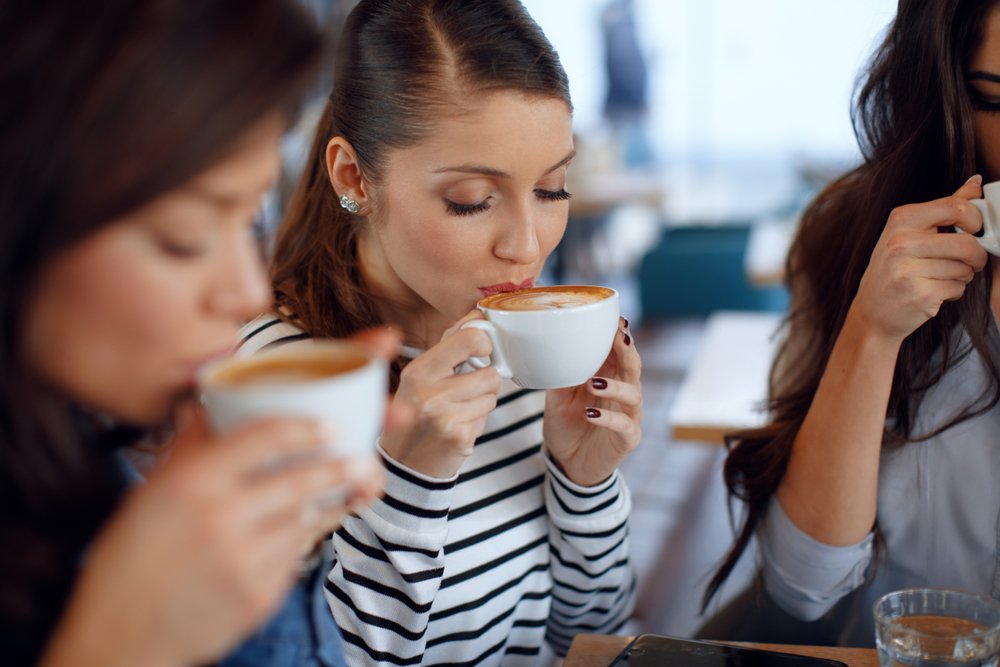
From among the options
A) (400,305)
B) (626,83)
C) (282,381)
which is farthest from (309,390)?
(626,83)

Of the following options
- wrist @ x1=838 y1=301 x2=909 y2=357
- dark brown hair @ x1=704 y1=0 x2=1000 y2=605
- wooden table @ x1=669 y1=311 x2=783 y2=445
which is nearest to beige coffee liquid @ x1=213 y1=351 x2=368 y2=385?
wrist @ x1=838 y1=301 x2=909 y2=357

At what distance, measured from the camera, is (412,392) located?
1036 mm

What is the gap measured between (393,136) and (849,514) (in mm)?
858

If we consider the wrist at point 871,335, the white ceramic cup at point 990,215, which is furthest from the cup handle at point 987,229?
the wrist at point 871,335

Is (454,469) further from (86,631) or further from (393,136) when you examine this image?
(86,631)

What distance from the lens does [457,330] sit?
1.05m

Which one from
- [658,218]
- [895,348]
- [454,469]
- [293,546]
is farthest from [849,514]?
[658,218]

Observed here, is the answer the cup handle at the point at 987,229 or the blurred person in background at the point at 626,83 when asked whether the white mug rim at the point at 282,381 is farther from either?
the blurred person in background at the point at 626,83

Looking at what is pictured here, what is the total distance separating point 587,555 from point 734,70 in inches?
298

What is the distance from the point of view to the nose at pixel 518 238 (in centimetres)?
122

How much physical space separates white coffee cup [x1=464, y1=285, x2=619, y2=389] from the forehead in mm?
207

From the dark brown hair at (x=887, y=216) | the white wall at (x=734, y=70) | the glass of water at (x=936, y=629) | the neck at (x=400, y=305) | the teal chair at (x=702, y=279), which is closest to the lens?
the glass of water at (x=936, y=629)

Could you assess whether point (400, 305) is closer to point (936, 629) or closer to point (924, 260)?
point (924, 260)

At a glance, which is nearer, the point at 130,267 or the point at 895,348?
the point at 130,267
